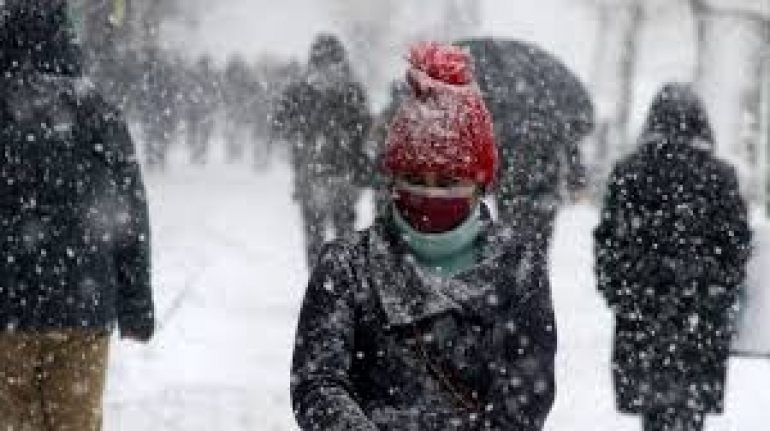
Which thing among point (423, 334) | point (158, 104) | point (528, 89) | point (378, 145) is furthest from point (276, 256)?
point (423, 334)

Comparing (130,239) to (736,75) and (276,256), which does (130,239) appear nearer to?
(276,256)

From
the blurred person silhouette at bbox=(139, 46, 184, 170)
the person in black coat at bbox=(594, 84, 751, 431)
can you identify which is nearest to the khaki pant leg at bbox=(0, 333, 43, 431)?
the person in black coat at bbox=(594, 84, 751, 431)

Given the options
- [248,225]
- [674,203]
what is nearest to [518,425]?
[674,203]

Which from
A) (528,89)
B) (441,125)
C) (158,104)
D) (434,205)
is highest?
(441,125)

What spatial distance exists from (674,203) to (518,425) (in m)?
4.07

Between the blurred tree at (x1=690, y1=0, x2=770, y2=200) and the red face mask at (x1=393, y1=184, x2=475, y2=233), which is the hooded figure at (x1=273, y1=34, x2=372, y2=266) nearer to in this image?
the red face mask at (x1=393, y1=184, x2=475, y2=233)

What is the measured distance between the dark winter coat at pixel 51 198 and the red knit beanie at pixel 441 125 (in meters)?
2.05

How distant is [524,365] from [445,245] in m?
0.26

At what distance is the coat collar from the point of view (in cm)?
325

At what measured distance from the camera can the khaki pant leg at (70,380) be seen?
5215mm

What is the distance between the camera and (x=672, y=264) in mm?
7227

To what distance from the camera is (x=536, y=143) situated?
11.6m

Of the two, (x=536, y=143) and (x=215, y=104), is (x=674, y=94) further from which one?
(x=215, y=104)

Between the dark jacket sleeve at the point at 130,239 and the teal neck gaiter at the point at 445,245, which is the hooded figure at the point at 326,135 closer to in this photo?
the dark jacket sleeve at the point at 130,239
